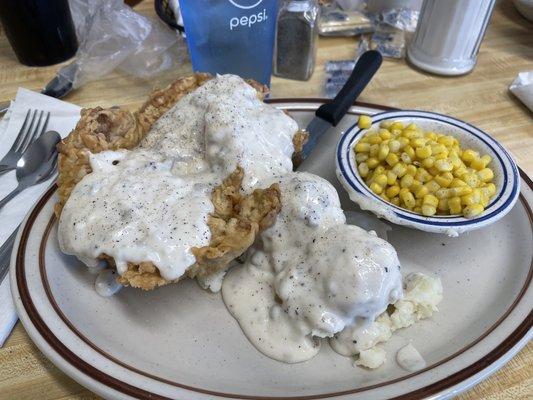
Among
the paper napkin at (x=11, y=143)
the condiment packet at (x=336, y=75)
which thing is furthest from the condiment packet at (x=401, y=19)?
the paper napkin at (x=11, y=143)

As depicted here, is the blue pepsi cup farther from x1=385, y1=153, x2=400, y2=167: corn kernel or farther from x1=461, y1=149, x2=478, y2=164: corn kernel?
x1=461, y1=149, x2=478, y2=164: corn kernel

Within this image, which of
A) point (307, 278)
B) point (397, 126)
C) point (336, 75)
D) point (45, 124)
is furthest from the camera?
point (336, 75)

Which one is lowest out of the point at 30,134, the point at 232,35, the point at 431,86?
the point at 431,86

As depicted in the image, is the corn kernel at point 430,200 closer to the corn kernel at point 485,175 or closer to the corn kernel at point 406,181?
the corn kernel at point 406,181

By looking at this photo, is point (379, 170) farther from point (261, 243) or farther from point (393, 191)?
point (261, 243)

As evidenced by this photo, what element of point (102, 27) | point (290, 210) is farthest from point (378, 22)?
point (290, 210)

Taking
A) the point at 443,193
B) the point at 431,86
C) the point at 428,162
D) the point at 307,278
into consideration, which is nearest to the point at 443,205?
the point at 443,193
